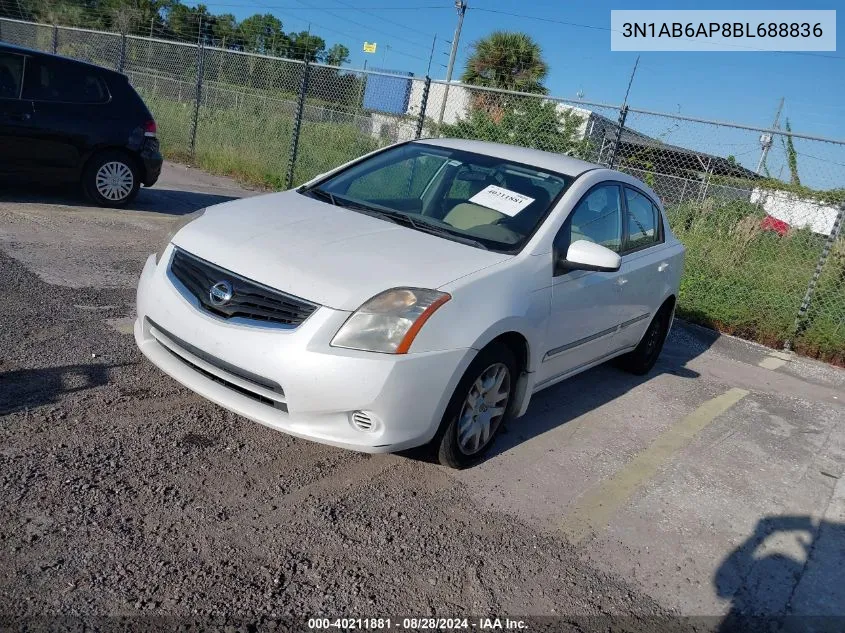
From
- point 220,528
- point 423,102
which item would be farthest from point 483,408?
point 423,102

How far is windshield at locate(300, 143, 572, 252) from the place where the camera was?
13.5 feet

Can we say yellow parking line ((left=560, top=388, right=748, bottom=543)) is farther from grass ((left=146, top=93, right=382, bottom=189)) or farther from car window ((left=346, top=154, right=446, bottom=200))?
grass ((left=146, top=93, right=382, bottom=189))

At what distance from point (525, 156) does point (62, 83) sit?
5.80m

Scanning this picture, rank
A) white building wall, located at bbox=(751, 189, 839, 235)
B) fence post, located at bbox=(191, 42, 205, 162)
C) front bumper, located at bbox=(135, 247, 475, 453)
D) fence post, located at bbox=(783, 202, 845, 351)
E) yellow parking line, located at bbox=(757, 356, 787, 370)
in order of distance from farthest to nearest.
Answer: fence post, located at bbox=(191, 42, 205, 162)
white building wall, located at bbox=(751, 189, 839, 235)
fence post, located at bbox=(783, 202, 845, 351)
yellow parking line, located at bbox=(757, 356, 787, 370)
front bumper, located at bbox=(135, 247, 475, 453)

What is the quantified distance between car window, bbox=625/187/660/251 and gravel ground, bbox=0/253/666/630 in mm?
2363

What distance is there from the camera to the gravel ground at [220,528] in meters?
2.56

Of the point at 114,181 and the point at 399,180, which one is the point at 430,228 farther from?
the point at 114,181

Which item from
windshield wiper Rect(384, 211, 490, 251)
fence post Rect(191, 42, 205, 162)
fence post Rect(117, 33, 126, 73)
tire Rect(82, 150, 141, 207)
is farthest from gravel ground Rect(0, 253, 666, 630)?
fence post Rect(117, 33, 126, 73)

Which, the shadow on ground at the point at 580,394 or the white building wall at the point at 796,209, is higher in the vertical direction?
the white building wall at the point at 796,209

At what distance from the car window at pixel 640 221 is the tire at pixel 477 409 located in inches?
67.5

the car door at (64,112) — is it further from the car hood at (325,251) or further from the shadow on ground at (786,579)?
the shadow on ground at (786,579)

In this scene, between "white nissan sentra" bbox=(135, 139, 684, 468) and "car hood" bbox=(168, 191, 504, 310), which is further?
"car hood" bbox=(168, 191, 504, 310)

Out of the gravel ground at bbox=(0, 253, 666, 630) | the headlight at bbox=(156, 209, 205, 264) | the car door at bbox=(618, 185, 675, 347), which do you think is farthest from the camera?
the car door at bbox=(618, 185, 675, 347)

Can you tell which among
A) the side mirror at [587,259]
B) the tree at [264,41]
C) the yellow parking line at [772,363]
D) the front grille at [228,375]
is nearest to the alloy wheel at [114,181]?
the front grille at [228,375]
